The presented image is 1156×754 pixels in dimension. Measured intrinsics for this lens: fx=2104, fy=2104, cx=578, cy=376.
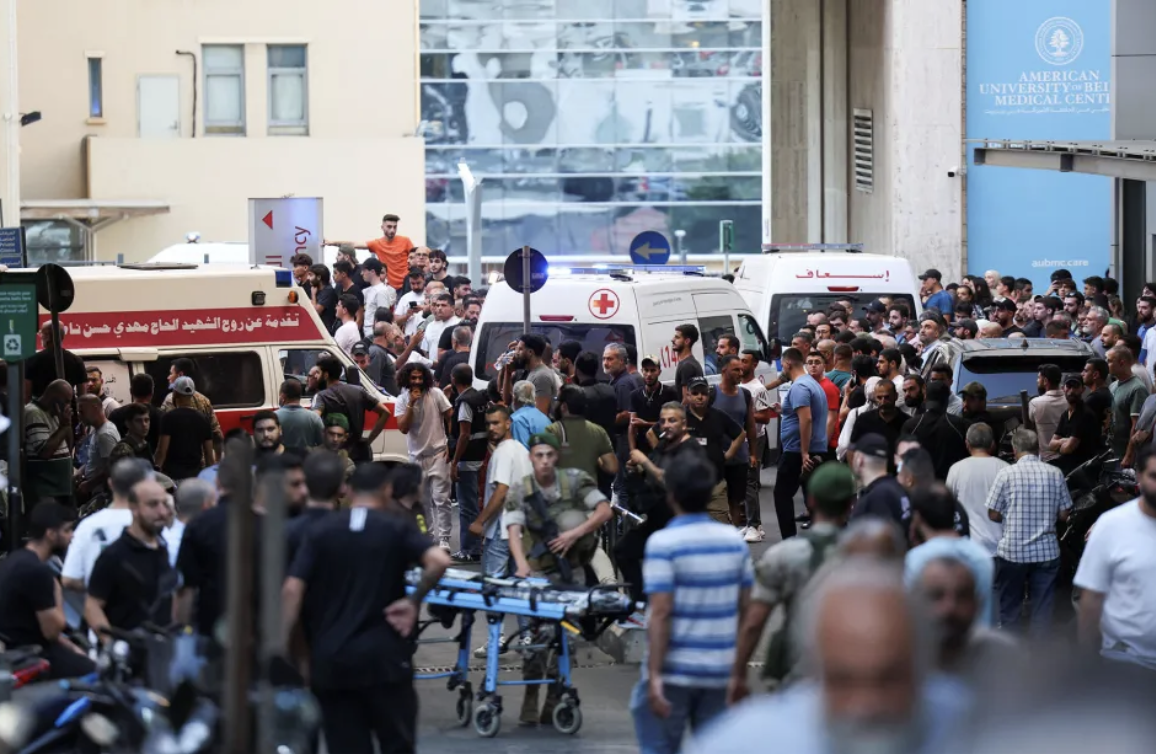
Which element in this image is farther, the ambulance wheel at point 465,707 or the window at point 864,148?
the window at point 864,148

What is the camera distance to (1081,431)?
1494cm

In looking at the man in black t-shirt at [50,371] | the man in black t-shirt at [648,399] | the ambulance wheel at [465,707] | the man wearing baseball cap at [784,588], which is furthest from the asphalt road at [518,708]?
the man in black t-shirt at [50,371]

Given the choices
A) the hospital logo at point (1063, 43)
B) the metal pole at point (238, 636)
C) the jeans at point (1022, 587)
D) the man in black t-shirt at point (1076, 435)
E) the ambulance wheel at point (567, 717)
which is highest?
the hospital logo at point (1063, 43)

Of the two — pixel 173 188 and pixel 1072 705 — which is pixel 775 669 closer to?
pixel 1072 705

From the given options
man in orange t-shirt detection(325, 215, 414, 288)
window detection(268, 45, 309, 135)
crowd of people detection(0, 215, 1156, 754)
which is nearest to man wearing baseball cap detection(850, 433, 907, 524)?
crowd of people detection(0, 215, 1156, 754)

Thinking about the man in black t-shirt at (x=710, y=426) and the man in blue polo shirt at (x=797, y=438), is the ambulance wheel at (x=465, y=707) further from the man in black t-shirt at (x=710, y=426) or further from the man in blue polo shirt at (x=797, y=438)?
the man in blue polo shirt at (x=797, y=438)

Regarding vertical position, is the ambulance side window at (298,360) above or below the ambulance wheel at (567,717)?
above

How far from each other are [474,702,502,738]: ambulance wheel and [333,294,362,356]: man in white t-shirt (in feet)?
36.7

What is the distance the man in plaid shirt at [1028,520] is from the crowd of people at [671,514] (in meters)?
0.02

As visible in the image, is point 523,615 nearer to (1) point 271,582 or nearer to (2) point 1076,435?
(2) point 1076,435

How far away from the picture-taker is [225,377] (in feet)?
58.2

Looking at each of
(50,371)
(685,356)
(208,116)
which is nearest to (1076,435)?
(685,356)

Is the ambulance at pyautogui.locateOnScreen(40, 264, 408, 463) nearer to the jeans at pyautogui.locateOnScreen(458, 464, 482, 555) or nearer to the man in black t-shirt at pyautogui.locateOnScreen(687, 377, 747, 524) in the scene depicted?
the jeans at pyautogui.locateOnScreen(458, 464, 482, 555)

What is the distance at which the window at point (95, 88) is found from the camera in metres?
52.0
